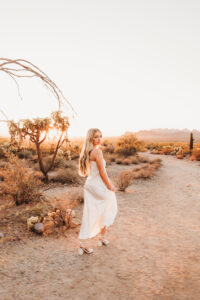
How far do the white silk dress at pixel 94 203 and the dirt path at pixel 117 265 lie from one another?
0.48m

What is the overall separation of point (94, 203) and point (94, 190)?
226 mm

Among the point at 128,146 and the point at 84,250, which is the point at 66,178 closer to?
the point at 84,250

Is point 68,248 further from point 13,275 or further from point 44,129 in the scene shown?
point 44,129

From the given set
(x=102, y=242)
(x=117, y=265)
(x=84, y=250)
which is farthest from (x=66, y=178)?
(x=117, y=265)

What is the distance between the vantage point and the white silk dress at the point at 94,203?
12.3 ft

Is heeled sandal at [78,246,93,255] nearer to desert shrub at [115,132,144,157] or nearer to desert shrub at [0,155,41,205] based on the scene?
desert shrub at [0,155,41,205]

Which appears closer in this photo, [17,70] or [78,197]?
[17,70]

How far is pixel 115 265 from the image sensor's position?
3547 millimetres

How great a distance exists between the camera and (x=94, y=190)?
3738 millimetres

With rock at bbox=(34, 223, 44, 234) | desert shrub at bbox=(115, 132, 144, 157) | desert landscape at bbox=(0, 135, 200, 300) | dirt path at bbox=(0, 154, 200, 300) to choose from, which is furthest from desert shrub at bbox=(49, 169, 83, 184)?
desert shrub at bbox=(115, 132, 144, 157)

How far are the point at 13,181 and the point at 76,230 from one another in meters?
2.33

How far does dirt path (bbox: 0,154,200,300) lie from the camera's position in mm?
2883

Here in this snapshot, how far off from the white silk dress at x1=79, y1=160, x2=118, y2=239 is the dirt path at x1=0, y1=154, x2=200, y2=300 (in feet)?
1.57

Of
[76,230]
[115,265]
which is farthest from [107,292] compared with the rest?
[76,230]
